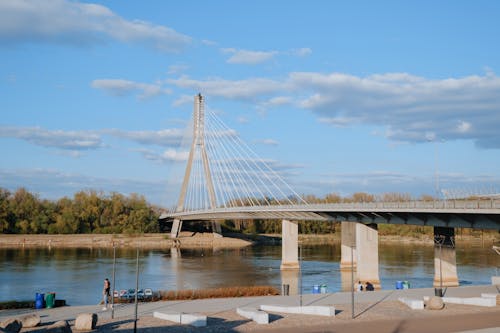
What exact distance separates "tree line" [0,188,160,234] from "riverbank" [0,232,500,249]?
9.39 meters

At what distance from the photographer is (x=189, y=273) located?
50.2 metres

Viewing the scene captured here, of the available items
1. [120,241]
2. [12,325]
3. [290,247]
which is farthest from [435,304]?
[120,241]

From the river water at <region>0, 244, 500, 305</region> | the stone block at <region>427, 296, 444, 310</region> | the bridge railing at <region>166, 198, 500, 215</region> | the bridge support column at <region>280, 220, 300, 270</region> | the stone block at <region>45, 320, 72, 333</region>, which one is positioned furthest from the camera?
the bridge support column at <region>280, 220, 300, 270</region>

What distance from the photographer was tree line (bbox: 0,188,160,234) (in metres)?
106

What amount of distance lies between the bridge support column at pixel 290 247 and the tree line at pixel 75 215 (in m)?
54.9

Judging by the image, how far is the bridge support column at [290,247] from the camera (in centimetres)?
5808

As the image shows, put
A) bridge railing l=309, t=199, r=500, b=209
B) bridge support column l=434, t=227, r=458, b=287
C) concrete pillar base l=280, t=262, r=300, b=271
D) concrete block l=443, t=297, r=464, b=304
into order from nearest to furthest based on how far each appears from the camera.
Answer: concrete block l=443, t=297, r=464, b=304
bridge railing l=309, t=199, r=500, b=209
bridge support column l=434, t=227, r=458, b=287
concrete pillar base l=280, t=262, r=300, b=271

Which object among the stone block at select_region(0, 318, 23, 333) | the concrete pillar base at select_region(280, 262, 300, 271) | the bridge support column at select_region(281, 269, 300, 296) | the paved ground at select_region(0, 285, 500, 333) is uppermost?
the stone block at select_region(0, 318, 23, 333)

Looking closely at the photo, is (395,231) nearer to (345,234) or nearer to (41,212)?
(345,234)

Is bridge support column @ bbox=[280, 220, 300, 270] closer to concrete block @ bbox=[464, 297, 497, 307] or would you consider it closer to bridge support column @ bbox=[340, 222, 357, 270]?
bridge support column @ bbox=[340, 222, 357, 270]

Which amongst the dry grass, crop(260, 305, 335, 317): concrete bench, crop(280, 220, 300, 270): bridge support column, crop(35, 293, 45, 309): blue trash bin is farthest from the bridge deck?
crop(35, 293, 45, 309): blue trash bin

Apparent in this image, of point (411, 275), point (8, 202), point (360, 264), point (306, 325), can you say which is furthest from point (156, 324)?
point (8, 202)

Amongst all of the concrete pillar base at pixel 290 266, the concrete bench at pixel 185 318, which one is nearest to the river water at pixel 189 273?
the concrete pillar base at pixel 290 266

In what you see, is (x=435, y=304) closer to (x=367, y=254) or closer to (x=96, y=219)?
(x=367, y=254)
